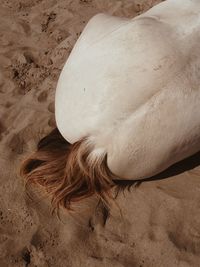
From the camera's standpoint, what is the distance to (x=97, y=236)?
2262mm

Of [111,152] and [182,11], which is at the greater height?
[182,11]

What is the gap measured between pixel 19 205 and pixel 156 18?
1.25m

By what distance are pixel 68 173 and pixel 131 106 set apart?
481mm

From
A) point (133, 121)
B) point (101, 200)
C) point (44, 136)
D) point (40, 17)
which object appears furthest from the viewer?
point (40, 17)

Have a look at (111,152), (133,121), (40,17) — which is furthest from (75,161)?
(40,17)

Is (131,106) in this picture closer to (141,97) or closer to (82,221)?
(141,97)

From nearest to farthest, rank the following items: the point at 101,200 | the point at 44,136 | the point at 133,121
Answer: the point at 133,121
the point at 101,200
the point at 44,136

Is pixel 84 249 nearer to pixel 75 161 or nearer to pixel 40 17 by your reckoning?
pixel 75 161

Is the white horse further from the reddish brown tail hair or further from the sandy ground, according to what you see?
the sandy ground

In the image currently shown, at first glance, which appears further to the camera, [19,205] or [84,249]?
[19,205]

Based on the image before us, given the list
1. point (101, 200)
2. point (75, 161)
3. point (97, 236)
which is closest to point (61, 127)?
point (75, 161)

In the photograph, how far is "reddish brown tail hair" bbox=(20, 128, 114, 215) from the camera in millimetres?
2254

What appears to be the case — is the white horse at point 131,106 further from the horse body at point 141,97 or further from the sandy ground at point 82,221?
the sandy ground at point 82,221

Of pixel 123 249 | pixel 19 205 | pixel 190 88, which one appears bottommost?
pixel 123 249
